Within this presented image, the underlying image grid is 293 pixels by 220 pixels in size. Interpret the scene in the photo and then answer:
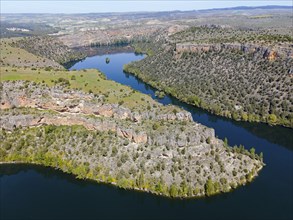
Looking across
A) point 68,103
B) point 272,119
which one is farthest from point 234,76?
point 68,103

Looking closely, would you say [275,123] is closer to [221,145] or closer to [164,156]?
[221,145]

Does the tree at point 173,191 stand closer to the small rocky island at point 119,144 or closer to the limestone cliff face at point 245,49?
the small rocky island at point 119,144

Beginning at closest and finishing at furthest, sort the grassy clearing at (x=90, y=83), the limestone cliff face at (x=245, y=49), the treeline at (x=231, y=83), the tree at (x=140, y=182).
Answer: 1. the tree at (x=140, y=182)
2. the grassy clearing at (x=90, y=83)
3. the treeline at (x=231, y=83)
4. the limestone cliff face at (x=245, y=49)

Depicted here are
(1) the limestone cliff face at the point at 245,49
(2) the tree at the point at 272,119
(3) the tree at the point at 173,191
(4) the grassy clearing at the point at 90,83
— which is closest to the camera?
(3) the tree at the point at 173,191

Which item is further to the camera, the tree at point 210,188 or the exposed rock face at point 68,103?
the exposed rock face at point 68,103

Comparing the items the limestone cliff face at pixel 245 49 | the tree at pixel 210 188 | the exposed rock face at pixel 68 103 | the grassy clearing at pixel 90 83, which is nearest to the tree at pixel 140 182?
the tree at pixel 210 188

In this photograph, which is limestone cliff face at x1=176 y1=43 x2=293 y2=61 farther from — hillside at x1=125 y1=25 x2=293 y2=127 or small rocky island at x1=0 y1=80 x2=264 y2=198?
small rocky island at x1=0 y1=80 x2=264 y2=198

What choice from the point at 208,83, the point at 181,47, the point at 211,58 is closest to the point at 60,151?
the point at 208,83
